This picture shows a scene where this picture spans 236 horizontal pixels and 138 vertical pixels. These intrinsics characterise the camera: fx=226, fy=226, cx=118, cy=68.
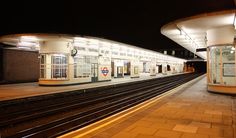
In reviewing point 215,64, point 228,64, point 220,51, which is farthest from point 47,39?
point 228,64

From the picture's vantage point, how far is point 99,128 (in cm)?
528

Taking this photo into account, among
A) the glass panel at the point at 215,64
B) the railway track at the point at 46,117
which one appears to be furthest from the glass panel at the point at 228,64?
the railway track at the point at 46,117

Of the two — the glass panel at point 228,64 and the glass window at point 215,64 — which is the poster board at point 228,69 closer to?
the glass panel at point 228,64

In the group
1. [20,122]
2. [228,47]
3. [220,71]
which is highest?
[228,47]

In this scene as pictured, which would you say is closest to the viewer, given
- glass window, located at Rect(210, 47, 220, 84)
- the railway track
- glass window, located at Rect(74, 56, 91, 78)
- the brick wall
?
the railway track

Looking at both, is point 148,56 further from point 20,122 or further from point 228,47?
point 20,122

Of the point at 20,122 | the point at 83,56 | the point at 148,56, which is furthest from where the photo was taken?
the point at 148,56

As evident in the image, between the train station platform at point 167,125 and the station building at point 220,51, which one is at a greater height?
the station building at point 220,51

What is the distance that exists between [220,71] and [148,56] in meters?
22.9

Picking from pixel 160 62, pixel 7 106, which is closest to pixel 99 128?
pixel 7 106

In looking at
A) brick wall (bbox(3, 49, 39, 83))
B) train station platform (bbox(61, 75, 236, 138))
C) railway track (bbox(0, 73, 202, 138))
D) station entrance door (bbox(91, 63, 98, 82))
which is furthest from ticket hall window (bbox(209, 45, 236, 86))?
brick wall (bbox(3, 49, 39, 83))

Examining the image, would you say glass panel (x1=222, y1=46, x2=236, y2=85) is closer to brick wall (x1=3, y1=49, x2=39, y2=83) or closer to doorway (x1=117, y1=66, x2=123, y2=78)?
brick wall (x1=3, y1=49, x2=39, y2=83)

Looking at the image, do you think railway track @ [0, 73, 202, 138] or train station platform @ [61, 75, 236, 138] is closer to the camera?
train station platform @ [61, 75, 236, 138]

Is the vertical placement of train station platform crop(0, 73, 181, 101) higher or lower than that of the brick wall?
lower
